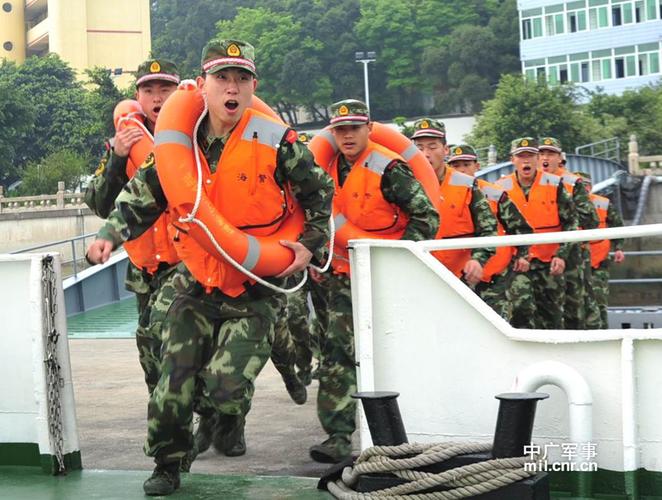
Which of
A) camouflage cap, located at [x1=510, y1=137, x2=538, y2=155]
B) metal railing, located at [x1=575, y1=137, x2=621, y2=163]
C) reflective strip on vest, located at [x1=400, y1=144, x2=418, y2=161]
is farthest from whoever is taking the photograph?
metal railing, located at [x1=575, y1=137, x2=621, y2=163]

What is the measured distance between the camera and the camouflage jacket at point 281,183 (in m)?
5.77

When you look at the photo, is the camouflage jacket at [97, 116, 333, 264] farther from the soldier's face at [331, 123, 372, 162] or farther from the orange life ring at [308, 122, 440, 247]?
Answer: the orange life ring at [308, 122, 440, 247]

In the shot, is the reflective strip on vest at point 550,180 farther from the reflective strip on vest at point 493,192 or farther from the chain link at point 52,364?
the chain link at point 52,364

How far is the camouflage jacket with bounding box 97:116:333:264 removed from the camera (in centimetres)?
577

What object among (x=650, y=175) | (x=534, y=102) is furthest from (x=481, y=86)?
(x=650, y=175)

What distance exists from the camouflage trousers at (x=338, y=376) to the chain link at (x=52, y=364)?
151 cm

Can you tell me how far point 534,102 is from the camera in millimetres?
50812

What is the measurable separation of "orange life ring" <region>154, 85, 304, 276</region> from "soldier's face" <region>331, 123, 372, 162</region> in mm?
1816

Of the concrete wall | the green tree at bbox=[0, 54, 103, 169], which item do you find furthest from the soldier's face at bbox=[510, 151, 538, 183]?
the green tree at bbox=[0, 54, 103, 169]

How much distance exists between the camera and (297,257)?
581 cm

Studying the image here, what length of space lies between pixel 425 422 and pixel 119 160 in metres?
2.62

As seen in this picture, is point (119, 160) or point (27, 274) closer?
point (27, 274)

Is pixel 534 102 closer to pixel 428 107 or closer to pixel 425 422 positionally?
pixel 428 107

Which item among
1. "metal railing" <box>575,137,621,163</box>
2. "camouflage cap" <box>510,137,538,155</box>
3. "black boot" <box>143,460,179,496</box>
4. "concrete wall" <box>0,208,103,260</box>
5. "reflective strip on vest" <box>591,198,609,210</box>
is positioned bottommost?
"black boot" <box>143,460,179,496</box>
